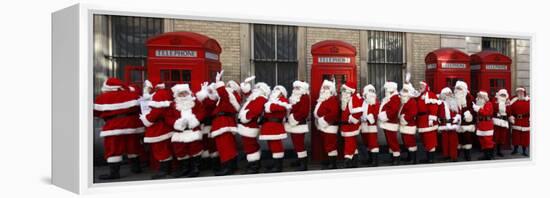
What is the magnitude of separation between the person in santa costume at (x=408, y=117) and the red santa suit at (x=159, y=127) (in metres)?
3.67

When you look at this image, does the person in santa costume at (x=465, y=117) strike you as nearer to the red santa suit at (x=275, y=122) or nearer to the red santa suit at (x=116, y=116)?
the red santa suit at (x=275, y=122)

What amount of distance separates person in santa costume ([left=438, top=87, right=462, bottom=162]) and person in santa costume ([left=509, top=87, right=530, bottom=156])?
1.29m

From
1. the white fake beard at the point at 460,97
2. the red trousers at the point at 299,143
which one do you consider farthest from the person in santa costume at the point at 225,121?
the white fake beard at the point at 460,97

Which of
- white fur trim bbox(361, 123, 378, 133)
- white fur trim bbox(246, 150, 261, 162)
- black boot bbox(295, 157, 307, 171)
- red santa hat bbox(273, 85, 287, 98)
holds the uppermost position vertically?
red santa hat bbox(273, 85, 287, 98)

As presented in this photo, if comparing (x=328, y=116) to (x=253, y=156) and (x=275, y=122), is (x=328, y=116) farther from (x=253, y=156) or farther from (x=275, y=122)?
(x=253, y=156)

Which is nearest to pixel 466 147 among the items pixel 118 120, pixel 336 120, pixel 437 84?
pixel 437 84

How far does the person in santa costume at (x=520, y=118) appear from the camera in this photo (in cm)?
1023

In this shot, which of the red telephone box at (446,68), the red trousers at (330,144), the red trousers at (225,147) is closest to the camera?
the red trousers at (225,147)

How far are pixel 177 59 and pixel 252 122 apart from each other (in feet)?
4.47

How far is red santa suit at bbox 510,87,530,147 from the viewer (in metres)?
10.2

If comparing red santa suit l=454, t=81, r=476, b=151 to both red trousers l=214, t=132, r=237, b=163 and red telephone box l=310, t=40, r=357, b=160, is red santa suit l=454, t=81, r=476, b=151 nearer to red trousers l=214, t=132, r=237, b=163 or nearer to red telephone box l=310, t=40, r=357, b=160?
red telephone box l=310, t=40, r=357, b=160

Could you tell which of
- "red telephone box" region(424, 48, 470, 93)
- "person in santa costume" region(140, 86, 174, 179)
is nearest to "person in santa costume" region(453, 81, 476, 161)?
"red telephone box" region(424, 48, 470, 93)

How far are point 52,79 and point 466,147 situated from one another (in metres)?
6.67

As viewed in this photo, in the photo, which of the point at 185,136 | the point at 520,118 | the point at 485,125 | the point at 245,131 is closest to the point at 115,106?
the point at 185,136
